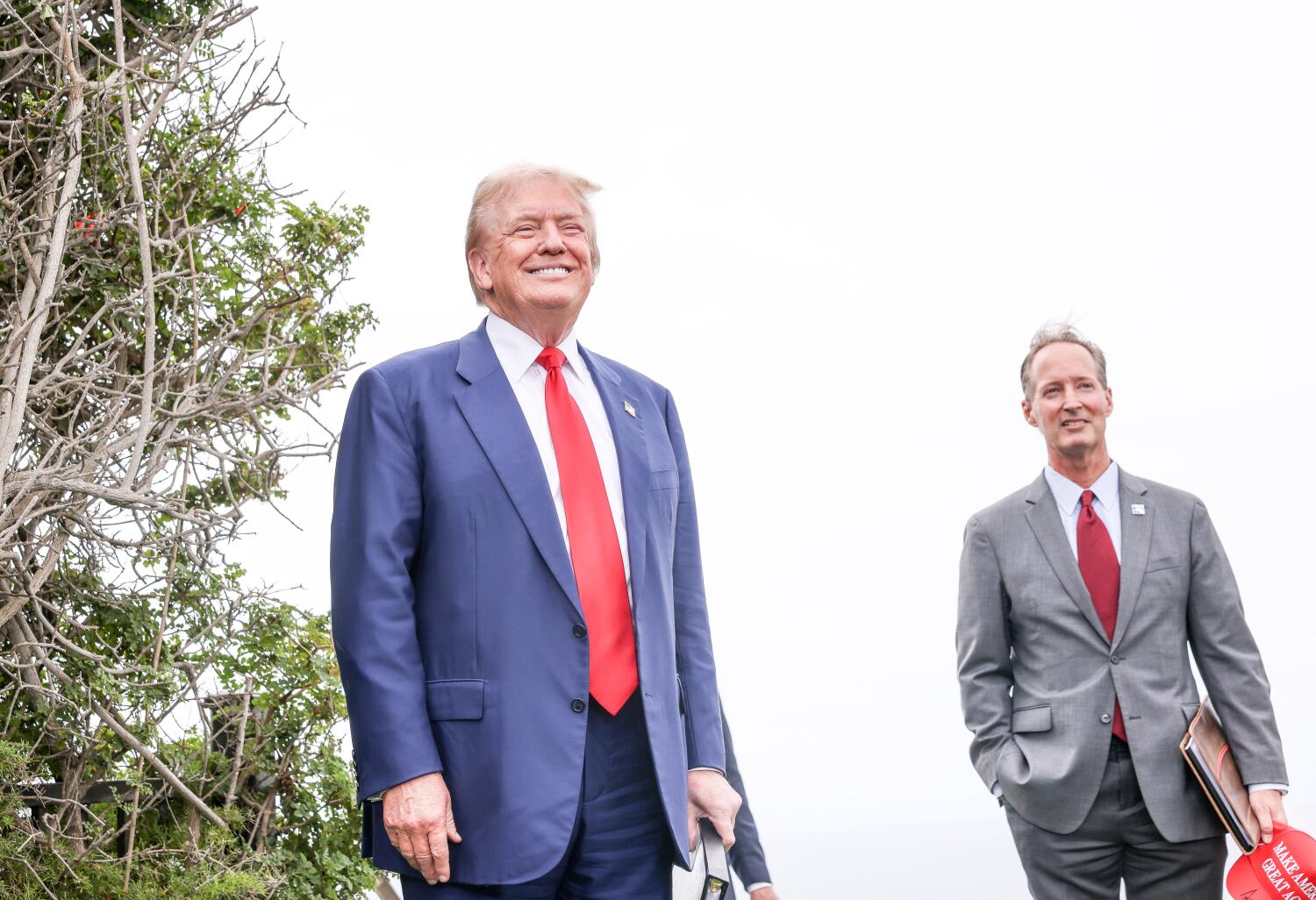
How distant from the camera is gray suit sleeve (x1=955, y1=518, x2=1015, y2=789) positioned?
9.51 ft

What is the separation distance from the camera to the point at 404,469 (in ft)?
6.07

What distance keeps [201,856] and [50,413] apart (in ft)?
4.88

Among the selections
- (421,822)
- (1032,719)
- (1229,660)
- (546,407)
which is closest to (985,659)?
(1032,719)

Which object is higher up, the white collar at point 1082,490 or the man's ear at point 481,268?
the man's ear at point 481,268

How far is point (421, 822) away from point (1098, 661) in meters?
1.75

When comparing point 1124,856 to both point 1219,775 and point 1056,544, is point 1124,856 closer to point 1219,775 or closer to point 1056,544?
point 1219,775

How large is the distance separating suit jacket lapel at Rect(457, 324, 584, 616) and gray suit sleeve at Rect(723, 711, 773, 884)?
584mm

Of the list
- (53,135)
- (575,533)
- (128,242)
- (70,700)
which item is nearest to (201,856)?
(70,700)

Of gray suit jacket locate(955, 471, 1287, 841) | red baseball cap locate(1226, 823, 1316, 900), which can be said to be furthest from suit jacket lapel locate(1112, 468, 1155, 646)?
red baseball cap locate(1226, 823, 1316, 900)

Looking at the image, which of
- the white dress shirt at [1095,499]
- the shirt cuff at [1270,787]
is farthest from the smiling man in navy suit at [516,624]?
the shirt cuff at [1270,787]

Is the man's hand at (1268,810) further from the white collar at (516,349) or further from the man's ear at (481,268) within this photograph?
the man's ear at (481,268)

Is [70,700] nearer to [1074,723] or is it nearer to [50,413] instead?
[50,413]

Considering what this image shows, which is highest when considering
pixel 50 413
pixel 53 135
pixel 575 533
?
pixel 53 135

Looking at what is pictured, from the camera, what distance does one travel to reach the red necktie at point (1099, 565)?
2.88 metres
